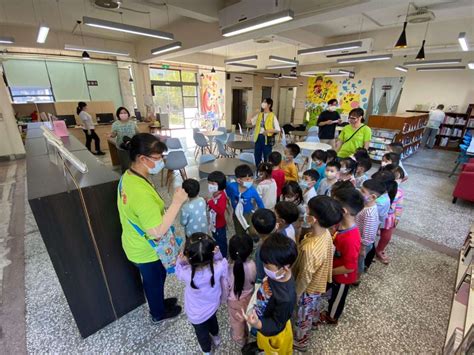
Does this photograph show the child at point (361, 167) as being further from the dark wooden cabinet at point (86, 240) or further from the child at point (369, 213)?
the dark wooden cabinet at point (86, 240)

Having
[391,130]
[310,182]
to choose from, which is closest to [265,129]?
[310,182]

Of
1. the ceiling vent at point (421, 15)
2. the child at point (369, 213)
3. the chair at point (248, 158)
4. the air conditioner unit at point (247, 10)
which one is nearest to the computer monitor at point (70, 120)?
the air conditioner unit at point (247, 10)

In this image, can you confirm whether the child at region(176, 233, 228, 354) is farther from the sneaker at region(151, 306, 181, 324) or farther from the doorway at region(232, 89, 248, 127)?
the doorway at region(232, 89, 248, 127)

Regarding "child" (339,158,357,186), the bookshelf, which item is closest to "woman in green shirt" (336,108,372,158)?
"child" (339,158,357,186)

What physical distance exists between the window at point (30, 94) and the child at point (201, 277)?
1005 cm

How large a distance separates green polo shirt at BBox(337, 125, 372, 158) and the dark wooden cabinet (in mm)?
3208

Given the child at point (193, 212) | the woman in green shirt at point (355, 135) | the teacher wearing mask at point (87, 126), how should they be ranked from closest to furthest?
the child at point (193, 212), the woman in green shirt at point (355, 135), the teacher wearing mask at point (87, 126)

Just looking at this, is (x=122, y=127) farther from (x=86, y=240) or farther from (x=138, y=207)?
(x=138, y=207)

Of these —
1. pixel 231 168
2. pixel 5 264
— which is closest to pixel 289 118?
pixel 231 168

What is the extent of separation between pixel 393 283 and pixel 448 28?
7.38 m

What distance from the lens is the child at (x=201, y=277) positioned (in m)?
1.23

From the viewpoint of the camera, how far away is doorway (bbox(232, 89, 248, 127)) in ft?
43.9

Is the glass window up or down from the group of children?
up

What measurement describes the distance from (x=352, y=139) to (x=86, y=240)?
3.51 meters
